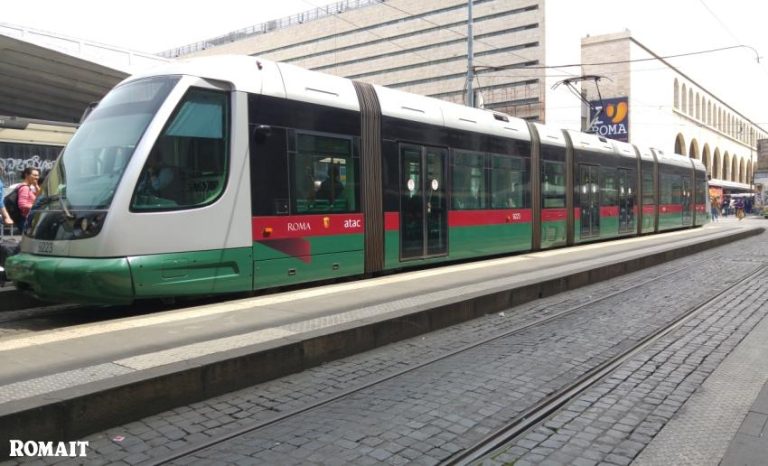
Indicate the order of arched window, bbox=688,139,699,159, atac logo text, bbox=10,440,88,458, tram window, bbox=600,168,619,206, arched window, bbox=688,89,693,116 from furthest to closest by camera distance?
arched window, bbox=688,139,699,159 < arched window, bbox=688,89,693,116 < tram window, bbox=600,168,619,206 < atac logo text, bbox=10,440,88,458

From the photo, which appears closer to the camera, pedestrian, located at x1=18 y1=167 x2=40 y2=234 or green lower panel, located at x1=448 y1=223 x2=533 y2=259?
pedestrian, located at x1=18 y1=167 x2=40 y2=234

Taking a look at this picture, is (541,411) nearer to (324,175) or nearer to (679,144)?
Answer: (324,175)

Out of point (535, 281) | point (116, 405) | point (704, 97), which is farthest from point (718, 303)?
point (704, 97)

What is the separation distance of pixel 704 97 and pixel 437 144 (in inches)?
3228

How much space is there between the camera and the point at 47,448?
3.68m

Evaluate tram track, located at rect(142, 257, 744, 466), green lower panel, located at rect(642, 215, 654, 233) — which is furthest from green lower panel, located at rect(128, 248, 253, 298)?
green lower panel, located at rect(642, 215, 654, 233)

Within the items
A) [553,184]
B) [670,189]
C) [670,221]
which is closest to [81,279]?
[553,184]

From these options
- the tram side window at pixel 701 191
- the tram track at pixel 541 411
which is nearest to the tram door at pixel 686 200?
the tram side window at pixel 701 191

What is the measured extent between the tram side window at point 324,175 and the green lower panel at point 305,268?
68 centimetres

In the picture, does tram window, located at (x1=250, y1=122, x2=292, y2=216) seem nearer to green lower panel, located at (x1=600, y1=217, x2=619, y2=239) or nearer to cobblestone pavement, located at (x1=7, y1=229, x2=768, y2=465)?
cobblestone pavement, located at (x1=7, y1=229, x2=768, y2=465)

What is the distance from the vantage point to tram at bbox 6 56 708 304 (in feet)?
21.9

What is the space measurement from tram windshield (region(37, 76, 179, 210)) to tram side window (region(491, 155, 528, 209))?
24.4 feet

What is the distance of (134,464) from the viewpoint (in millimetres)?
3559

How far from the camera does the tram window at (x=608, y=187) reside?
59.1 ft
